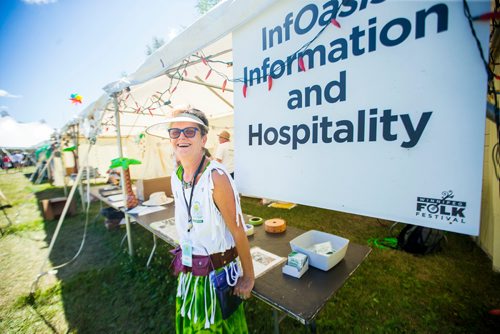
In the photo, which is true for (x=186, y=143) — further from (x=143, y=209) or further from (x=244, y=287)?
(x=143, y=209)

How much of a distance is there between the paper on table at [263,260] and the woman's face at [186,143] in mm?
1013

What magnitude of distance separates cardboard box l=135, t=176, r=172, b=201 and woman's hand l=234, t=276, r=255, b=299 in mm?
3123

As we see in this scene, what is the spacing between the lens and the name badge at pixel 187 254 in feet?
4.56

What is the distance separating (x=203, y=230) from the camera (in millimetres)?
1325

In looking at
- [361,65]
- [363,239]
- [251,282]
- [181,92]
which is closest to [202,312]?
[251,282]

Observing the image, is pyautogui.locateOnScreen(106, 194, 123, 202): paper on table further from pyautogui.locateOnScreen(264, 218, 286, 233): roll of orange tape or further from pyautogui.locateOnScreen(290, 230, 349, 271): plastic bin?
pyautogui.locateOnScreen(290, 230, 349, 271): plastic bin

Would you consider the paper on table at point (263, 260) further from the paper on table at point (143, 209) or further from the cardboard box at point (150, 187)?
the cardboard box at point (150, 187)

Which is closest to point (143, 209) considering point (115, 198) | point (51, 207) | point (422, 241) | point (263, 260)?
point (115, 198)

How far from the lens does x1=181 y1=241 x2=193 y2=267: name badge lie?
1389 millimetres

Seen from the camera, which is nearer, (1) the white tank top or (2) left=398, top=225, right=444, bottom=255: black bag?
(1) the white tank top

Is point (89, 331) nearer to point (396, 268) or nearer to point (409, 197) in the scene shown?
point (409, 197)

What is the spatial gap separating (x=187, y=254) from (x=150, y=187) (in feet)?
9.76

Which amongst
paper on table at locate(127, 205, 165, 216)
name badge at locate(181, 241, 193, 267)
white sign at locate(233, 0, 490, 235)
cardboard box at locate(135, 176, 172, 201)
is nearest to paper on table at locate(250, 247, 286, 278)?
name badge at locate(181, 241, 193, 267)

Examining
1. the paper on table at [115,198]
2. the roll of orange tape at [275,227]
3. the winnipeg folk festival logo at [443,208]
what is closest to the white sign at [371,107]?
the winnipeg folk festival logo at [443,208]
